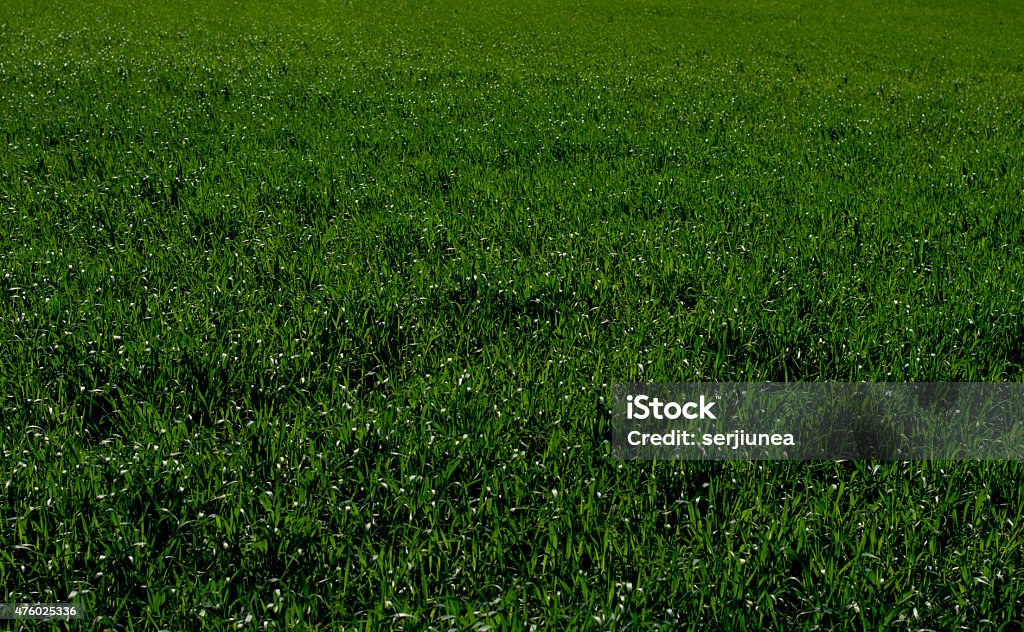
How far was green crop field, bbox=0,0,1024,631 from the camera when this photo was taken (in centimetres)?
290

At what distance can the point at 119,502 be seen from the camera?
10.3 feet

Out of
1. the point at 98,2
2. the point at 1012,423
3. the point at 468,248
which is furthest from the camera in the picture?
the point at 98,2

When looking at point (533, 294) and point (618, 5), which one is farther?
point (618, 5)

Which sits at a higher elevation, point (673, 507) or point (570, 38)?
point (570, 38)

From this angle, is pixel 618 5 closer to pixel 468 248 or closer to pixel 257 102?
pixel 257 102

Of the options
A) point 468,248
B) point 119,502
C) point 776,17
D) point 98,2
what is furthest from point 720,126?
point 98,2

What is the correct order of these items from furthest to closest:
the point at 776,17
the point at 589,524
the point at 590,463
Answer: the point at 776,17
the point at 590,463
the point at 589,524

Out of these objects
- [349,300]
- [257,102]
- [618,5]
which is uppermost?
[618,5]

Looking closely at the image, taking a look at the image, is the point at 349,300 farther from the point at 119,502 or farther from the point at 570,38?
the point at 570,38

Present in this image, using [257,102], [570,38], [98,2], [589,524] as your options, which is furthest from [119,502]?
[98,2]

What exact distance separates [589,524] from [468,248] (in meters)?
3.20

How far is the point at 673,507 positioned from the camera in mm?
3264

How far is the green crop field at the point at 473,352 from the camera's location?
2902 mm

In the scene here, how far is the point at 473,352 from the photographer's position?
454 centimetres
